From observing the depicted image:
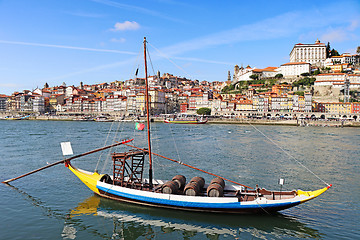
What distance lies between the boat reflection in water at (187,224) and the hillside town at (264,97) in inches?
2368

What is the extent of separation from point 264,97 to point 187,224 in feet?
247

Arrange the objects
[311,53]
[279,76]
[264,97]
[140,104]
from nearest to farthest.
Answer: [264,97] < [140,104] < [279,76] < [311,53]

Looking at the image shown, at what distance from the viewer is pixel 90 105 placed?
3994 inches

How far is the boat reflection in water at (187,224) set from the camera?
9.01 meters

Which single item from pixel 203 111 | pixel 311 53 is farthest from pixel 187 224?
pixel 311 53

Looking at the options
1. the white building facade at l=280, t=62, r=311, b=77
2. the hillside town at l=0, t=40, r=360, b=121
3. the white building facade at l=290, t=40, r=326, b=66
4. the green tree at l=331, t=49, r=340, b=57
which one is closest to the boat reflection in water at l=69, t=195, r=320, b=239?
the hillside town at l=0, t=40, r=360, b=121

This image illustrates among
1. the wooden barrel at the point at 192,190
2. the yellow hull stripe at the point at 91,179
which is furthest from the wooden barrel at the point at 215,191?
the yellow hull stripe at the point at 91,179

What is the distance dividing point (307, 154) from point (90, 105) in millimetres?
87452

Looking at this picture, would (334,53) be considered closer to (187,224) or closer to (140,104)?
(140,104)

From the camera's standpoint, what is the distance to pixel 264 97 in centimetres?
8094

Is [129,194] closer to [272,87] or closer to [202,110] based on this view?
[202,110]

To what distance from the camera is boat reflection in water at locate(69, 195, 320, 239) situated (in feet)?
29.6

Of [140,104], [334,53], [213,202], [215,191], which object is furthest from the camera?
[334,53]

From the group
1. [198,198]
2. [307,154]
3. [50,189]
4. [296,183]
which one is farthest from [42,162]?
[307,154]
